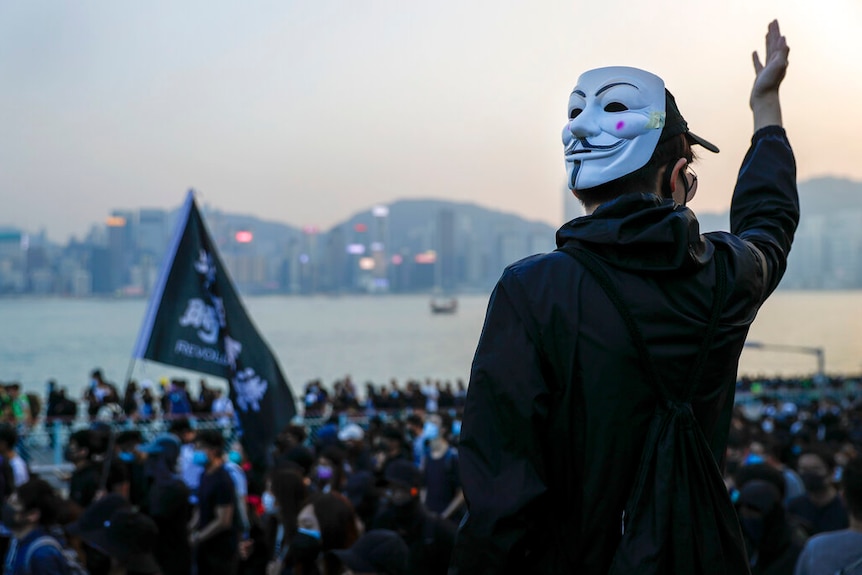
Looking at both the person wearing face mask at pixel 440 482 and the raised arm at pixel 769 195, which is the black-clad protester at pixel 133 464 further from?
the raised arm at pixel 769 195

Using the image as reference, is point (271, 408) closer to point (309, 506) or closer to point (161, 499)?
point (161, 499)

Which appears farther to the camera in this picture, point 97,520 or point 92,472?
Result: point 92,472

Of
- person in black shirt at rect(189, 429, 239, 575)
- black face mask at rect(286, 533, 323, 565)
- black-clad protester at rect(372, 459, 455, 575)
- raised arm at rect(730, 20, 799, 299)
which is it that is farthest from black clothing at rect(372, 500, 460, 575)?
raised arm at rect(730, 20, 799, 299)

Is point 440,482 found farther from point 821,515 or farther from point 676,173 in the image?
point 676,173

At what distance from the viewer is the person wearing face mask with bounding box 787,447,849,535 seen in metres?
6.45

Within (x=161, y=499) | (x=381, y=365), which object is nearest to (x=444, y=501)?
(x=161, y=499)

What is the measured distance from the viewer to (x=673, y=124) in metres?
2.00

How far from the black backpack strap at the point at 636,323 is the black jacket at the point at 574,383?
12 mm

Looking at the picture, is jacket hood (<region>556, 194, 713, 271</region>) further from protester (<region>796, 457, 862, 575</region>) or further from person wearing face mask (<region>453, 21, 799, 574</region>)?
protester (<region>796, 457, 862, 575</region>)

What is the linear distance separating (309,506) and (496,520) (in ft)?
12.5

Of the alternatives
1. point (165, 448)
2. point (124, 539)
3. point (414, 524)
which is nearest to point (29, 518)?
point (124, 539)

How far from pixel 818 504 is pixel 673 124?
544cm

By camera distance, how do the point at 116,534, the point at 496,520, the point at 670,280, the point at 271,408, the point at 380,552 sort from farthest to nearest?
the point at 271,408 < the point at 116,534 < the point at 380,552 < the point at 670,280 < the point at 496,520

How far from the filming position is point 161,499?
6719 millimetres
